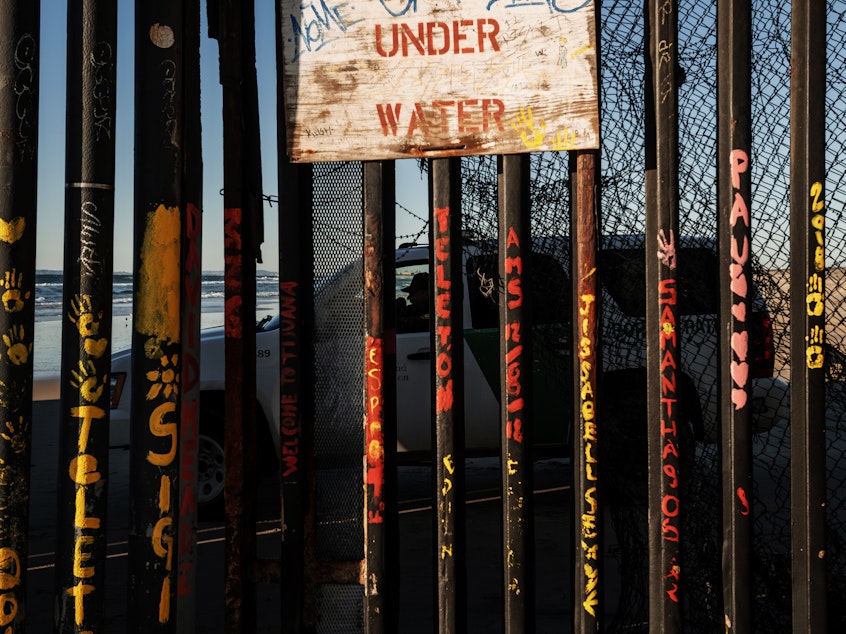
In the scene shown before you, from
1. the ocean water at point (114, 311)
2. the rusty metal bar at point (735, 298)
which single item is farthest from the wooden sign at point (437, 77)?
the ocean water at point (114, 311)

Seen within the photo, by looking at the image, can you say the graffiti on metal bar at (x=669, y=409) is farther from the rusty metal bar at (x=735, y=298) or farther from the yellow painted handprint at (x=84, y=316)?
the yellow painted handprint at (x=84, y=316)

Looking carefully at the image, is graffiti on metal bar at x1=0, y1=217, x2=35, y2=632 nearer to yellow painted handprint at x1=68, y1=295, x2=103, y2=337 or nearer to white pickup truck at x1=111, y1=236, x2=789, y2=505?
yellow painted handprint at x1=68, y1=295, x2=103, y2=337

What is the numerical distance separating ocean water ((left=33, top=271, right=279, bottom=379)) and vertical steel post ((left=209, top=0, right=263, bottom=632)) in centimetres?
1210

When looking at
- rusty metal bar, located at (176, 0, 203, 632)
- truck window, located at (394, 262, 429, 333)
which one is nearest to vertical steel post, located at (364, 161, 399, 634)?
rusty metal bar, located at (176, 0, 203, 632)

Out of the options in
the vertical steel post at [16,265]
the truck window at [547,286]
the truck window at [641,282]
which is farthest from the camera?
the truck window at [641,282]

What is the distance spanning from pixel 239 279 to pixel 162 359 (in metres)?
0.35

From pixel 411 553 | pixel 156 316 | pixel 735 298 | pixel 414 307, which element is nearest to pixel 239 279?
pixel 156 316

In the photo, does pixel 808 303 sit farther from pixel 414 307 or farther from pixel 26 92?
pixel 414 307

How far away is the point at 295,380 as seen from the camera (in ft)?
8.79

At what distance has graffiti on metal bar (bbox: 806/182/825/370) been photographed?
2.52m

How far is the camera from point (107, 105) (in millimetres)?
2467

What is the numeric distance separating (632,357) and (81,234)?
3.53 m

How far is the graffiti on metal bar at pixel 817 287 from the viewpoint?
2516mm

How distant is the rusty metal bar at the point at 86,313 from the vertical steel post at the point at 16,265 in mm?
96
